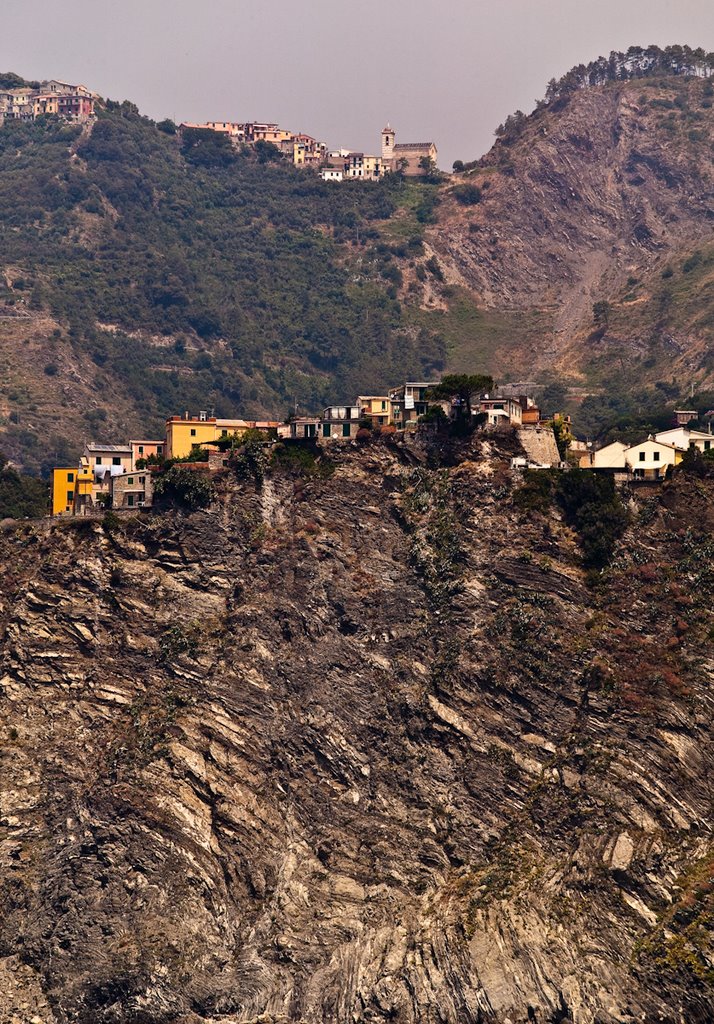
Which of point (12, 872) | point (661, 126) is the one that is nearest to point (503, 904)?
point (12, 872)

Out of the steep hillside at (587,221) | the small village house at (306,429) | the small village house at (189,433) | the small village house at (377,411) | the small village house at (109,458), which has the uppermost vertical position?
the steep hillside at (587,221)

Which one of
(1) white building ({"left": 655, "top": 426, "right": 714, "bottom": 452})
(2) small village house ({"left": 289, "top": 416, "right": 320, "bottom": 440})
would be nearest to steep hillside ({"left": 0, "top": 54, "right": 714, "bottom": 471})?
(1) white building ({"left": 655, "top": 426, "right": 714, "bottom": 452})

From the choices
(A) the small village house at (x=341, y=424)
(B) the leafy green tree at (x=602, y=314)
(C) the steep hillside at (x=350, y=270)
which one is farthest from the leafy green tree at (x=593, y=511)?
(B) the leafy green tree at (x=602, y=314)

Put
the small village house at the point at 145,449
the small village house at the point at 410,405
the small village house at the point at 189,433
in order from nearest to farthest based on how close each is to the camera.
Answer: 1. the small village house at the point at 410,405
2. the small village house at the point at 189,433
3. the small village house at the point at 145,449

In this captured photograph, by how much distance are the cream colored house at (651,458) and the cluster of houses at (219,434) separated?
165 inches

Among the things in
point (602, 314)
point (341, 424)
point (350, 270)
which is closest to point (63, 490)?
point (341, 424)

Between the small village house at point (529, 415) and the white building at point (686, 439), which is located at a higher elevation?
the small village house at point (529, 415)

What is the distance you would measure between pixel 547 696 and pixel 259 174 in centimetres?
12310

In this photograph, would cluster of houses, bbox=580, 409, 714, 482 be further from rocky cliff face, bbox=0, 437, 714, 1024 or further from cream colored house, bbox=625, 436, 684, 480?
rocky cliff face, bbox=0, 437, 714, 1024

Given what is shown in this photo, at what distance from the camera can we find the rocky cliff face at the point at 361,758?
3063 inches

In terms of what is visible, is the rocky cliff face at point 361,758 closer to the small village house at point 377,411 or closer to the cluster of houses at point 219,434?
the cluster of houses at point 219,434

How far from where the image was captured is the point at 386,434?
94.2m

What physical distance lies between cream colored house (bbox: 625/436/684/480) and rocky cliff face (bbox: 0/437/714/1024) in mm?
2957

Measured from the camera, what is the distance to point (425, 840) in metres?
82.4
